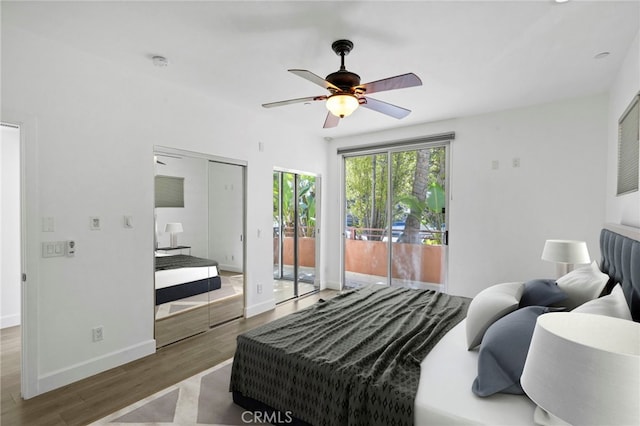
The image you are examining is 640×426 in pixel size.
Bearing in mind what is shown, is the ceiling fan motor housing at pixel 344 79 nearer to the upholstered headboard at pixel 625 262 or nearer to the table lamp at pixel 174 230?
the upholstered headboard at pixel 625 262

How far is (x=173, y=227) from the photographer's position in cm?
335

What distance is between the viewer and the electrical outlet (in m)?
2.70

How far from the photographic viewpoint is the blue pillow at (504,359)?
56.6 inches

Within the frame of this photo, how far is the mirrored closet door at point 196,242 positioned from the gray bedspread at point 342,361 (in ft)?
5.20

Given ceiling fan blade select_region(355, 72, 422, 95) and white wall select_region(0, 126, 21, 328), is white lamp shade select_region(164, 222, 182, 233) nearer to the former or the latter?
white wall select_region(0, 126, 21, 328)

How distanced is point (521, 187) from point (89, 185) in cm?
455

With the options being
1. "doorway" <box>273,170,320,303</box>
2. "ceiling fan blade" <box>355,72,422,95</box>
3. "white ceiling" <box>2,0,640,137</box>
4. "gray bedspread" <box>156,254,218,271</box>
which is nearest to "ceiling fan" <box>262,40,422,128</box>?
"ceiling fan blade" <box>355,72,422,95</box>

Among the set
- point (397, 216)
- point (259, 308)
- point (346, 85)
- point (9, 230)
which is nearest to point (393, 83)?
point (346, 85)

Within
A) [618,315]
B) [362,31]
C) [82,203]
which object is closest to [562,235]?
[618,315]

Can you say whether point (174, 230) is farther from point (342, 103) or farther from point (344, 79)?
point (344, 79)

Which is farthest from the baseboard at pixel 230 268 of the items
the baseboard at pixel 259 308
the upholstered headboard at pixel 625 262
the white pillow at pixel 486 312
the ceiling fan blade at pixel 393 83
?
the upholstered headboard at pixel 625 262

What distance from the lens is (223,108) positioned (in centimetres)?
376

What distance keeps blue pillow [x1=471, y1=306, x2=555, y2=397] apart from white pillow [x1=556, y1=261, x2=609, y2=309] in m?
0.65

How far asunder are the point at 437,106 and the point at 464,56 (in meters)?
1.25
